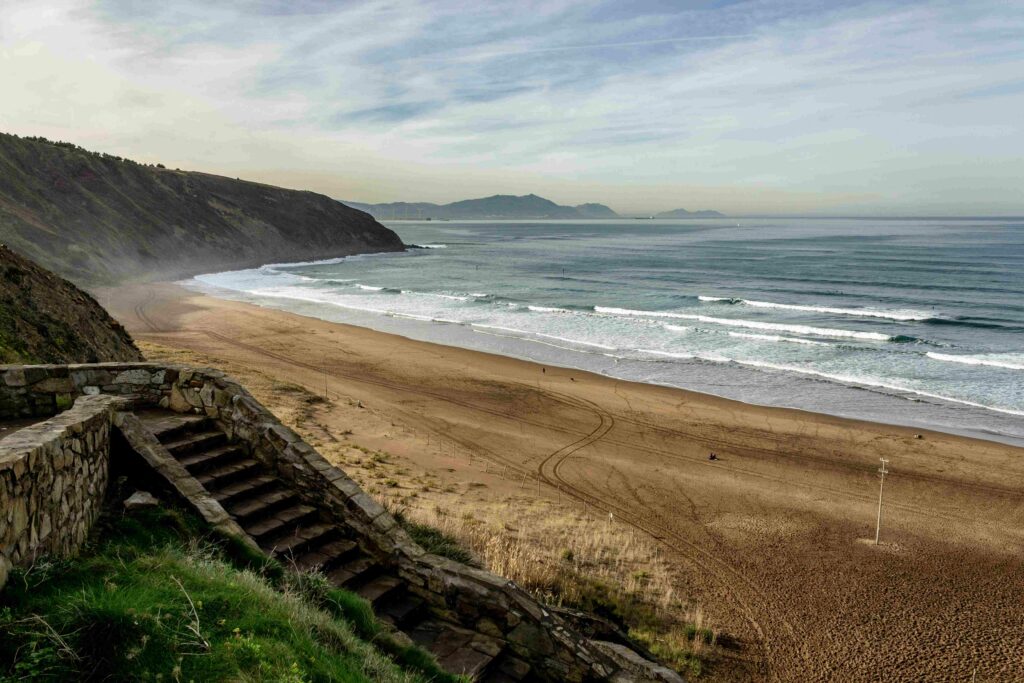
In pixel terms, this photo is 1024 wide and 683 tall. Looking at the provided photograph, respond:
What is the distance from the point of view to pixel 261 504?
711 centimetres

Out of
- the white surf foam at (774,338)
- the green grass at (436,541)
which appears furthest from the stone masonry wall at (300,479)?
the white surf foam at (774,338)

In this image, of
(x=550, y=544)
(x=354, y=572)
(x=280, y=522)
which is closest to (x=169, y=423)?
(x=280, y=522)

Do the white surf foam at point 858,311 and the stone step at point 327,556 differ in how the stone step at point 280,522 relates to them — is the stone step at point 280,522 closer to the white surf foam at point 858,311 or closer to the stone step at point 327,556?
the stone step at point 327,556

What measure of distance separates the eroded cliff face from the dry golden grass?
4635 centimetres

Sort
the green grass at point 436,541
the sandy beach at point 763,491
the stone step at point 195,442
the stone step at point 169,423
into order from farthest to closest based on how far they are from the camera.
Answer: the sandy beach at point 763,491, the green grass at point 436,541, the stone step at point 169,423, the stone step at point 195,442

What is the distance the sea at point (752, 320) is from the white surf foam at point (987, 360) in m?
0.07

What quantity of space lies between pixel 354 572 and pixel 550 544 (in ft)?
13.7

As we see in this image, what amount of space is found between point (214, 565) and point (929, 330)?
37558 millimetres

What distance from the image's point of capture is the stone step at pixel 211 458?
703 cm

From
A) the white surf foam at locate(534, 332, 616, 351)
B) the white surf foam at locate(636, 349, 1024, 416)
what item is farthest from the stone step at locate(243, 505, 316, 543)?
the white surf foam at locate(534, 332, 616, 351)

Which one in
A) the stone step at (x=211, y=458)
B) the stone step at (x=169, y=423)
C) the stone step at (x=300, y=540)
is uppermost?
the stone step at (x=169, y=423)

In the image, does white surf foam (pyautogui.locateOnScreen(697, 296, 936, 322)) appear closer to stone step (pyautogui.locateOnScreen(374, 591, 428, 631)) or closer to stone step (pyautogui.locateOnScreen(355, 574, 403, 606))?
stone step (pyautogui.locateOnScreen(374, 591, 428, 631))

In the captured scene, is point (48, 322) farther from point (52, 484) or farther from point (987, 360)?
point (987, 360)

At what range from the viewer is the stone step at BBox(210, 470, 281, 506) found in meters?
6.90
